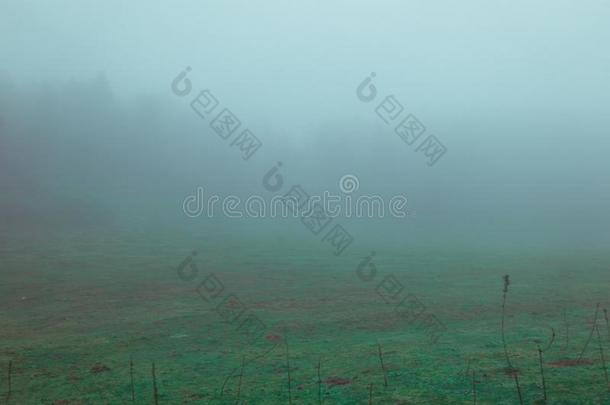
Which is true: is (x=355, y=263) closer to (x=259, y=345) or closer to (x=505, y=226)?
(x=259, y=345)

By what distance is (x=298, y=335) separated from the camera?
646 cm

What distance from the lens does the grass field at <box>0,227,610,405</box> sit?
4422mm

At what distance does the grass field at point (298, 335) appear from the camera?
4.42 m

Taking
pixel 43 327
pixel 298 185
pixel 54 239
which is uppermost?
pixel 298 185

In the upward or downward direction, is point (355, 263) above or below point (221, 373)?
above

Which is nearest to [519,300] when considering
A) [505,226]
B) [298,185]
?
[505,226]

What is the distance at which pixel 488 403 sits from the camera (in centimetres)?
393

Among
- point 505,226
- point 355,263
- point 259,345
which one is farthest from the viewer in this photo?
point 505,226

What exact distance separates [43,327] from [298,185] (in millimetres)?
26244

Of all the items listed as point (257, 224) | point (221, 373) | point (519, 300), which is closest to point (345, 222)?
point (257, 224)

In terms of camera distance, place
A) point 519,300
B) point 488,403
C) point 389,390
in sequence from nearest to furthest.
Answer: point 488,403 → point 389,390 → point 519,300

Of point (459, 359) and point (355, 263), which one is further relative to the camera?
point (355, 263)

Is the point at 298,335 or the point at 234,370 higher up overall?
the point at 298,335

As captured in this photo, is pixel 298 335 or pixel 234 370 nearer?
pixel 234 370
